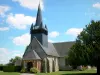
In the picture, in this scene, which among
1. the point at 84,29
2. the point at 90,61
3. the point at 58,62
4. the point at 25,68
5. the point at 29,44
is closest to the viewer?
the point at 90,61

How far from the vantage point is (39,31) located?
52500 millimetres

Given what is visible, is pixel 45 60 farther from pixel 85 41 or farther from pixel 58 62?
pixel 85 41

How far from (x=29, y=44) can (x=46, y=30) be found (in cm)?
671

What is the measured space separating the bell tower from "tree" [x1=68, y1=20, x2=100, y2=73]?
1539 cm

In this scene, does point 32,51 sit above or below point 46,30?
below

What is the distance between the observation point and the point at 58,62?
60.0m

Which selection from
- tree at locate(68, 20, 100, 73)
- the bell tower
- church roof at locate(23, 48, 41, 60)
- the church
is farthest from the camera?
the bell tower

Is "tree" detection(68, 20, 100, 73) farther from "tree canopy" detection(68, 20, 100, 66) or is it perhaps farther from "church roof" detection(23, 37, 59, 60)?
"church roof" detection(23, 37, 59, 60)

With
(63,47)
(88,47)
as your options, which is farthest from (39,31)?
(88,47)

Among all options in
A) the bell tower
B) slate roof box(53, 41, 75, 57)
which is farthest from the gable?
slate roof box(53, 41, 75, 57)

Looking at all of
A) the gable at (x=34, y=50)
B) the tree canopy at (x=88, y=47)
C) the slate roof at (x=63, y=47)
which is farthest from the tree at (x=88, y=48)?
the slate roof at (x=63, y=47)

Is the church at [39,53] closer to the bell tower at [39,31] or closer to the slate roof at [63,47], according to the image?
the bell tower at [39,31]

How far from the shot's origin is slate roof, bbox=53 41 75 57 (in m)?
61.0

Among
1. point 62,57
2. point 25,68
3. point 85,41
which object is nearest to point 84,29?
point 85,41
